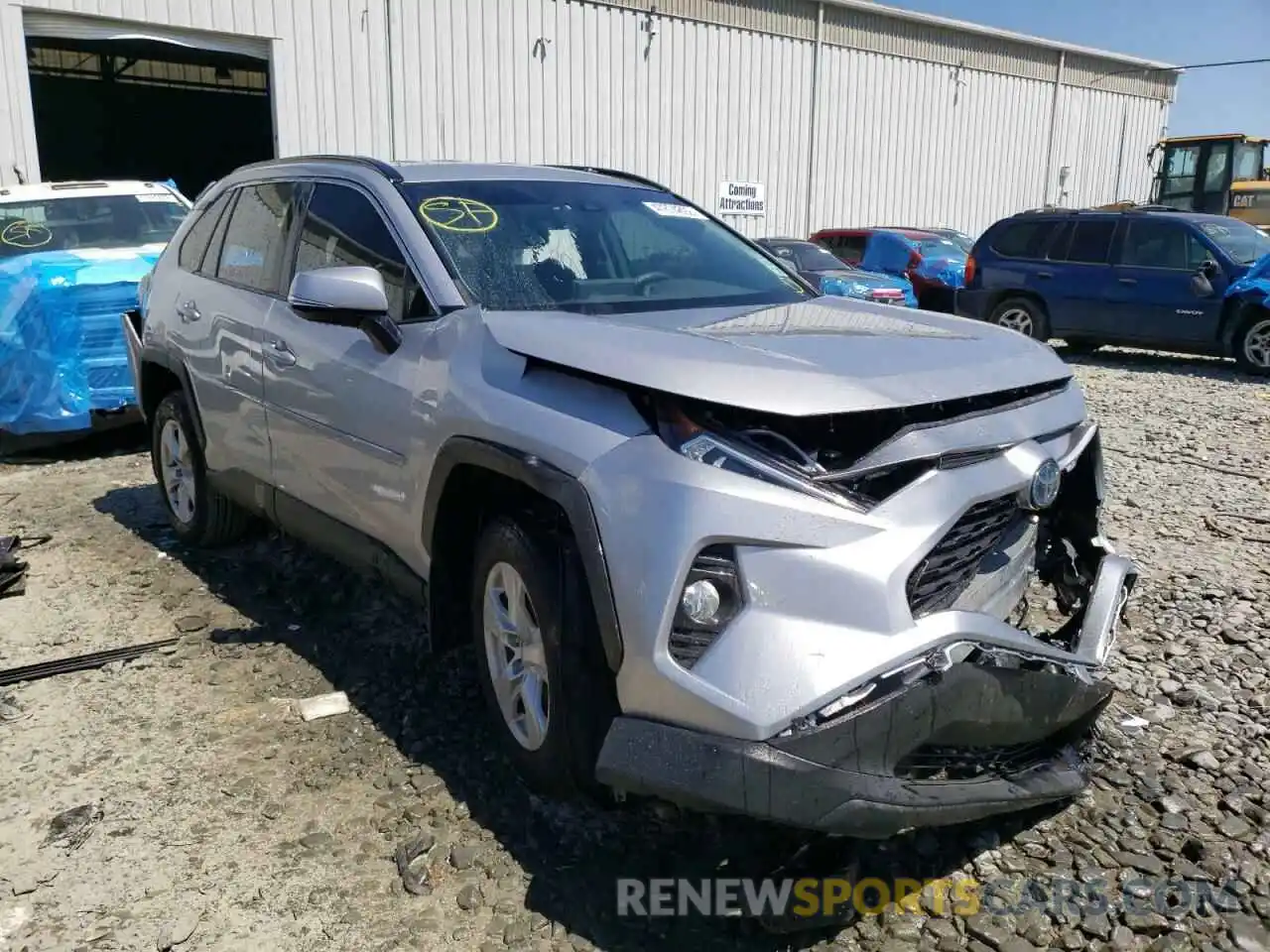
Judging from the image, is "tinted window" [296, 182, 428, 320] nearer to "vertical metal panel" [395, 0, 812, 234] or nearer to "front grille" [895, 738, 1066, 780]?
"front grille" [895, 738, 1066, 780]

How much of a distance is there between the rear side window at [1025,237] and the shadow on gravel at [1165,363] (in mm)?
1423

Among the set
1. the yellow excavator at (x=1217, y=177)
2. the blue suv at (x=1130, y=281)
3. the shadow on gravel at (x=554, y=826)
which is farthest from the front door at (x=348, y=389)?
the yellow excavator at (x=1217, y=177)

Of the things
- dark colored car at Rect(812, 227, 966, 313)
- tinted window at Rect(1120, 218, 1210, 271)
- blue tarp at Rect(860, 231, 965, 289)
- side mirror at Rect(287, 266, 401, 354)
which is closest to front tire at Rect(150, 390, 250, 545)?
side mirror at Rect(287, 266, 401, 354)

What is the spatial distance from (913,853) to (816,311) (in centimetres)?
167

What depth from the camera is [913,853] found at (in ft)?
9.17

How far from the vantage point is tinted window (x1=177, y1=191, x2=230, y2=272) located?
4965mm

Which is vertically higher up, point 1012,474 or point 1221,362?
point 1012,474

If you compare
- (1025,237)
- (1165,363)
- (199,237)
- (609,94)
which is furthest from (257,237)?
(609,94)

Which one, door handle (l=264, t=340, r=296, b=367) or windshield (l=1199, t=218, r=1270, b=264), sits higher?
windshield (l=1199, t=218, r=1270, b=264)

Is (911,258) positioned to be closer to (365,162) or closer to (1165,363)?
(1165,363)

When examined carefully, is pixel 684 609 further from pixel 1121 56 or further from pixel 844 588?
pixel 1121 56

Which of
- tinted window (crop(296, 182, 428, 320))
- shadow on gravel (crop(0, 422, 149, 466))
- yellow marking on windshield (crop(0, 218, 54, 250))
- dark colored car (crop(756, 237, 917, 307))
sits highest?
tinted window (crop(296, 182, 428, 320))

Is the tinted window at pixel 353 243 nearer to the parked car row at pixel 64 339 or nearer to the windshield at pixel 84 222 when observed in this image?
the parked car row at pixel 64 339

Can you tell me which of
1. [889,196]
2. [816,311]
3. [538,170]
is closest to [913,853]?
[816,311]
